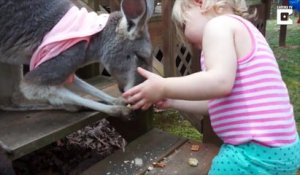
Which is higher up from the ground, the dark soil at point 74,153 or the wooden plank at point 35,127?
the wooden plank at point 35,127

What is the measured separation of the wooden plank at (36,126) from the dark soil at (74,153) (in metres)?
0.42

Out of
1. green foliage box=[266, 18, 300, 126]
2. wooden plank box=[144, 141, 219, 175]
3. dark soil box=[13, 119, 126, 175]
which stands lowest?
green foliage box=[266, 18, 300, 126]

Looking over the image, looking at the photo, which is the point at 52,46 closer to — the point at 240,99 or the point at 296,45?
the point at 240,99

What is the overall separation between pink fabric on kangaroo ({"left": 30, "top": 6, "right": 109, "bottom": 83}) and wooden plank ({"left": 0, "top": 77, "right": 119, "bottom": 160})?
0.30m

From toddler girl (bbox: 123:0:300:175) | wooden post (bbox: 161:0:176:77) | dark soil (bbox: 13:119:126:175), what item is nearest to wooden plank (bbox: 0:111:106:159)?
dark soil (bbox: 13:119:126:175)

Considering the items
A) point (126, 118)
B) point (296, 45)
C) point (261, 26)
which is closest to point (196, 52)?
point (126, 118)

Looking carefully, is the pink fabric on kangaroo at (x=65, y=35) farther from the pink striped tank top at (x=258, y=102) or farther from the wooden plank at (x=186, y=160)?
the pink striped tank top at (x=258, y=102)

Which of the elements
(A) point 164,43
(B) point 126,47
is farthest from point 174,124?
(B) point 126,47

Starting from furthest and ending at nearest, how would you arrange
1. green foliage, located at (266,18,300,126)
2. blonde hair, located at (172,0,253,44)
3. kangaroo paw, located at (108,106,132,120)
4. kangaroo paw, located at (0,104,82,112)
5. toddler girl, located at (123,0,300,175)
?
green foliage, located at (266,18,300,126) < kangaroo paw, located at (0,104,82,112) < kangaroo paw, located at (108,106,132,120) < blonde hair, located at (172,0,253,44) < toddler girl, located at (123,0,300,175)

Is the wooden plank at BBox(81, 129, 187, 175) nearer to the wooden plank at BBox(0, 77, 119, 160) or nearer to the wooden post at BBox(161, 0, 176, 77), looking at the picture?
the wooden plank at BBox(0, 77, 119, 160)

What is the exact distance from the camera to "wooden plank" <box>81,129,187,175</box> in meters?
2.40

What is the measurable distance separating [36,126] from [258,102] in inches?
48.8

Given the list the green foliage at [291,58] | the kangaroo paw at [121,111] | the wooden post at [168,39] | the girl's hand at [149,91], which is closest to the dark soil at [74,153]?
the kangaroo paw at [121,111]

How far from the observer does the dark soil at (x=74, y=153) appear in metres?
2.96
